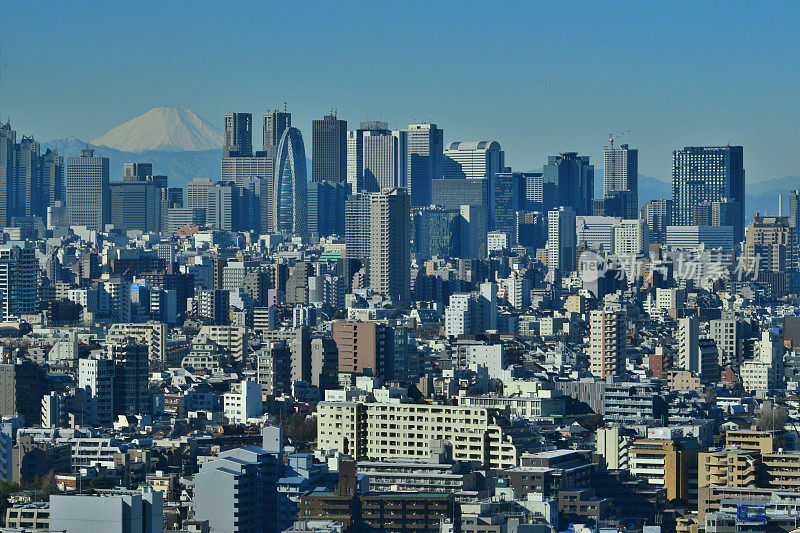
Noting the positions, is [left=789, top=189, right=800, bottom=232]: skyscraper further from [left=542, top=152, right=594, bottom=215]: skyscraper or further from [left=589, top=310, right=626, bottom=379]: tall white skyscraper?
[left=589, top=310, right=626, bottom=379]: tall white skyscraper

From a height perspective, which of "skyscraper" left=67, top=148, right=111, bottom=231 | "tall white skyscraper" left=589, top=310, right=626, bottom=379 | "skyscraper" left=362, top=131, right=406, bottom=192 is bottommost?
"tall white skyscraper" left=589, top=310, right=626, bottom=379

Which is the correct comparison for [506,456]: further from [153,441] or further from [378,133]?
[378,133]

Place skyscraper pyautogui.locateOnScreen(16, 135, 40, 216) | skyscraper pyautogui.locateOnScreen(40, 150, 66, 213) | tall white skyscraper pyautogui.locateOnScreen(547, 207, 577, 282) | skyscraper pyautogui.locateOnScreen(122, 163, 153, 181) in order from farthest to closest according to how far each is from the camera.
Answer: skyscraper pyautogui.locateOnScreen(122, 163, 153, 181) → skyscraper pyautogui.locateOnScreen(40, 150, 66, 213) → skyscraper pyautogui.locateOnScreen(16, 135, 40, 216) → tall white skyscraper pyautogui.locateOnScreen(547, 207, 577, 282)

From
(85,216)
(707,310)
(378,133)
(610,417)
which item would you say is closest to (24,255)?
(707,310)

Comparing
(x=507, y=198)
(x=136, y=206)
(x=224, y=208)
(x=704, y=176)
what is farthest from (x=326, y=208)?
(x=704, y=176)

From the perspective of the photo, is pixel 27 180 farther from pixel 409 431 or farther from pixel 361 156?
pixel 409 431

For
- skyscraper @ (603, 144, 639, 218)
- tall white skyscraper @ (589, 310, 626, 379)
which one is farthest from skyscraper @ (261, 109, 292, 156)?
→ tall white skyscraper @ (589, 310, 626, 379)

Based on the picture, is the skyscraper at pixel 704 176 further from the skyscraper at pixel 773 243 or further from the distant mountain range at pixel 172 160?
the distant mountain range at pixel 172 160
